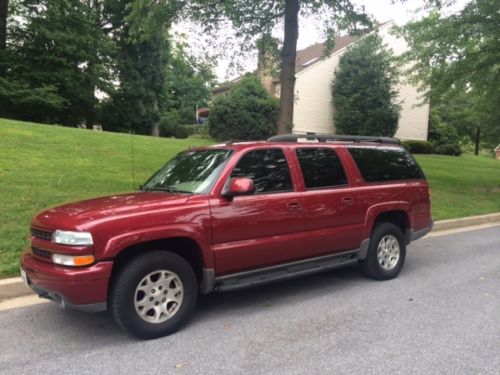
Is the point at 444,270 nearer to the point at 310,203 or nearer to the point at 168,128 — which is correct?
the point at 310,203

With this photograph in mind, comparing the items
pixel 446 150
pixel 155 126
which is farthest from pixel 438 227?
pixel 155 126

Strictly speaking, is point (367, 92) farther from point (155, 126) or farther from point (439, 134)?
point (155, 126)

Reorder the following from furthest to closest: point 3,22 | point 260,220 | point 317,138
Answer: point 3,22 → point 317,138 → point 260,220

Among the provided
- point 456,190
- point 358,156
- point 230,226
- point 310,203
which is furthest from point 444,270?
point 456,190

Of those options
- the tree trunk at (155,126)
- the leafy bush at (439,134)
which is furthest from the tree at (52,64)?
the leafy bush at (439,134)

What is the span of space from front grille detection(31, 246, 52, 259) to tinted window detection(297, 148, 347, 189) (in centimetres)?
275

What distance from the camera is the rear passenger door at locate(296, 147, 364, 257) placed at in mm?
5285

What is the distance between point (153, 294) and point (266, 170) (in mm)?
1781

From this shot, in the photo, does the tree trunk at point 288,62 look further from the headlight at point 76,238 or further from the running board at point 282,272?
the headlight at point 76,238

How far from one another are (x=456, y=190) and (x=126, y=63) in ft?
81.8

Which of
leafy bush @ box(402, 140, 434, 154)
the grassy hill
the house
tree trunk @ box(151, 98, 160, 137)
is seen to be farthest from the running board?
tree trunk @ box(151, 98, 160, 137)

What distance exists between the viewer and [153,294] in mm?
4234

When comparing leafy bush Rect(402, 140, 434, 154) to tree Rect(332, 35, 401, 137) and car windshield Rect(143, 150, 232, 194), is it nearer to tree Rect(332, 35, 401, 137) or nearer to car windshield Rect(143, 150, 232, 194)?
tree Rect(332, 35, 401, 137)

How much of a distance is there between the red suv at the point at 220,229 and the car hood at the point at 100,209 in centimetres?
1
